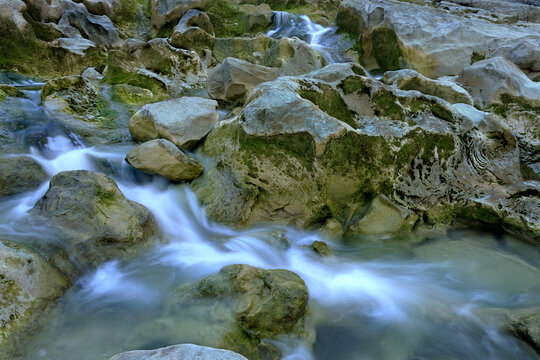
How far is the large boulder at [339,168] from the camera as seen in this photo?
4.53 metres

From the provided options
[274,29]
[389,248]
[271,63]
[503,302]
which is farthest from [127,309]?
[274,29]

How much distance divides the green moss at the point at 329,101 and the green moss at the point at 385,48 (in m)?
6.66

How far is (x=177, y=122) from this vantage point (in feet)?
17.8

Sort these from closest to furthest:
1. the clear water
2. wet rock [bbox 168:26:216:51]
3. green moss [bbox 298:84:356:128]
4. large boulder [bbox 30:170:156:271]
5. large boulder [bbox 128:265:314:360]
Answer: large boulder [bbox 128:265:314:360], the clear water, large boulder [bbox 30:170:156:271], green moss [bbox 298:84:356:128], wet rock [bbox 168:26:216:51]

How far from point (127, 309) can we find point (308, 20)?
55.4 ft

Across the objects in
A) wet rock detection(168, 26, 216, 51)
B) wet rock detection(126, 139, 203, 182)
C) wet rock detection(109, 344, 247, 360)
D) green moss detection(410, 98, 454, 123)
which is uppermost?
wet rock detection(168, 26, 216, 51)

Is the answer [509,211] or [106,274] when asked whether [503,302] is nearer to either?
[509,211]

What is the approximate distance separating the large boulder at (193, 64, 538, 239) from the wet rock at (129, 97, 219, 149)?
2.09 ft

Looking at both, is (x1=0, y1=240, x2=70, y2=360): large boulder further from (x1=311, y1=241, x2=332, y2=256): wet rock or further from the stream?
(x1=311, y1=241, x2=332, y2=256): wet rock

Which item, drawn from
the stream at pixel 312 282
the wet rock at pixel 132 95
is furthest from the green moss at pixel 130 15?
the stream at pixel 312 282

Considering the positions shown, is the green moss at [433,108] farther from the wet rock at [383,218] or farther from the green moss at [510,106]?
the green moss at [510,106]

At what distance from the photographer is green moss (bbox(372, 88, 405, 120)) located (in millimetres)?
5023

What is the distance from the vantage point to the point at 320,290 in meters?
3.62

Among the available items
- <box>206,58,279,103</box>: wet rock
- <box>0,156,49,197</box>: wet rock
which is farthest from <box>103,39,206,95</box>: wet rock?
<box>0,156,49,197</box>: wet rock
